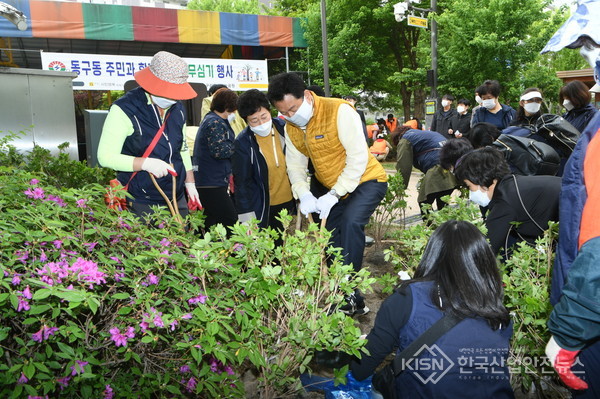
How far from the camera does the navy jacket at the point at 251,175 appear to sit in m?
4.38

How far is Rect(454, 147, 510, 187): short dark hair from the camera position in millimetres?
3385

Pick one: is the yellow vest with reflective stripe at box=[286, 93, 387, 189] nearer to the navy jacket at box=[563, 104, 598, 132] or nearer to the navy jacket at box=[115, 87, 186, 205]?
the navy jacket at box=[115, 87, 186, 205]

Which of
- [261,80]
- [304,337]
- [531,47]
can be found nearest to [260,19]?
[261,80]

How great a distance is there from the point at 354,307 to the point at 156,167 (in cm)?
172

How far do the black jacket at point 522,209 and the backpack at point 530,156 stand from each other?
1100mm

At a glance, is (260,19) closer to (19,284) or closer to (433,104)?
(433,104)

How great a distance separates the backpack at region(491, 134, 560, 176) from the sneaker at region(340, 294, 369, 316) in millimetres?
1742

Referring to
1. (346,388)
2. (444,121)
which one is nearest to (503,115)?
(444,121)

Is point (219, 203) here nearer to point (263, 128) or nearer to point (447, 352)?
point (263, 128)

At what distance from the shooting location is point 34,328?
1.70 m

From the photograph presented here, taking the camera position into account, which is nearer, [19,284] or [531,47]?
[19,284]

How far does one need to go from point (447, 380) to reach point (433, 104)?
529 inches

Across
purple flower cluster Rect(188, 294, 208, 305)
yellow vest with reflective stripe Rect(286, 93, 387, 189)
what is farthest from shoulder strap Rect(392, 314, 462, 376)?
yellow vest with reflective stripe Rect(286, 93, 387, 189)

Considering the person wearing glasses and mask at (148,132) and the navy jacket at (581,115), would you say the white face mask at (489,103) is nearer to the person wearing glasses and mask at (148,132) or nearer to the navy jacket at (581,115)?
the navy jacket at (581,115)
